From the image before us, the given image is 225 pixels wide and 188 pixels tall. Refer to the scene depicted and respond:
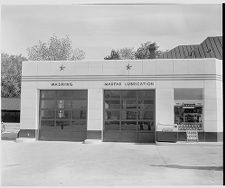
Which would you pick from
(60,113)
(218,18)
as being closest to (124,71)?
(60,113)

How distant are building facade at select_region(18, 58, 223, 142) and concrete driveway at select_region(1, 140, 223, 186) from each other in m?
3.72

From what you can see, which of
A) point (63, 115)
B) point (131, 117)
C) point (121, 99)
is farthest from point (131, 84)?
Result: point (63, 115)

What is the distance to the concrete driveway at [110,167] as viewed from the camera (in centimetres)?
845

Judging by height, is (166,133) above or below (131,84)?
below

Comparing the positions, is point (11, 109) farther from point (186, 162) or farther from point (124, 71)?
point (186, 162)

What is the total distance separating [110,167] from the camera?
10.5 meters

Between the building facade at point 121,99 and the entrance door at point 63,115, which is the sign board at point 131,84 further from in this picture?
the entrance door at point 63,115

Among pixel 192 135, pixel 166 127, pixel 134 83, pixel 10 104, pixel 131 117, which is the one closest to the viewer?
pixel 192 135

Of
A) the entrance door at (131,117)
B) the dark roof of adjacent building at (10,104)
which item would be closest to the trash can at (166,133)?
the entrance door at (131,117)

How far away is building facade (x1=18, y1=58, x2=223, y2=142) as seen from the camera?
18125 millimetres

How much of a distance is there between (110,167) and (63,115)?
904cm

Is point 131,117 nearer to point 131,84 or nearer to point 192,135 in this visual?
point 131,84

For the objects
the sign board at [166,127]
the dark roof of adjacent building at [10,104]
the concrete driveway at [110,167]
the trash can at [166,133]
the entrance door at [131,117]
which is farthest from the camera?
the dark roof of adjacent building at [10,104]

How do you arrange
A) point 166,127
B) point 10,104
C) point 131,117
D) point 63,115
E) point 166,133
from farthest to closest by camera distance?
1. point 10,104
2. point 63,115
3. point 131,117
4. point 166,127
5. point 166,133
